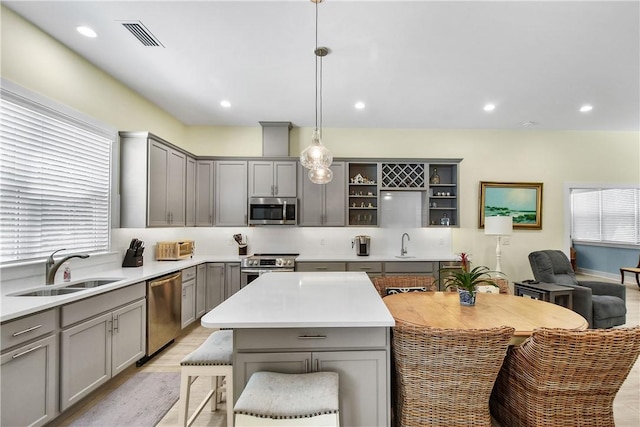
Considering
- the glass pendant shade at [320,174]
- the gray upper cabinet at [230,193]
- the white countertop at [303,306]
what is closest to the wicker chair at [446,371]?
the white countertop at [303,306]

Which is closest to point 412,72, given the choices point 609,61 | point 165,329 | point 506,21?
point 506,21

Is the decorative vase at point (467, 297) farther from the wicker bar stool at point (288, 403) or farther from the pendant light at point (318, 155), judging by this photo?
the pendant light at point (318, 155)

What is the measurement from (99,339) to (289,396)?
6.46ft

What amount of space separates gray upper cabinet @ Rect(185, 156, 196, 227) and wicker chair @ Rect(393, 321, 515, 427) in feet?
12.4

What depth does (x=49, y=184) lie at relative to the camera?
2678 mm

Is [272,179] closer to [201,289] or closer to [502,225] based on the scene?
[201,289]

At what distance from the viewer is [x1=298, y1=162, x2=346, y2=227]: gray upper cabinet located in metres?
4.79

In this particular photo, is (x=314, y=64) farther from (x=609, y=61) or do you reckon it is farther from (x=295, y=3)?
(x=609, y=61)

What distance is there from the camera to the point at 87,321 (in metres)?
2.29

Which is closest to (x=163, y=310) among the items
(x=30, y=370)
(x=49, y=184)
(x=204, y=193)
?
(x=30, y=370)

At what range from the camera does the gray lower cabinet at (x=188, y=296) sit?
3.83m

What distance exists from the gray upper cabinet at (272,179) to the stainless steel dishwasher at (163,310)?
5.76 feet

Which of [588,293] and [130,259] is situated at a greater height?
[130,259]

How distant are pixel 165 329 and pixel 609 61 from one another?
212 inches
